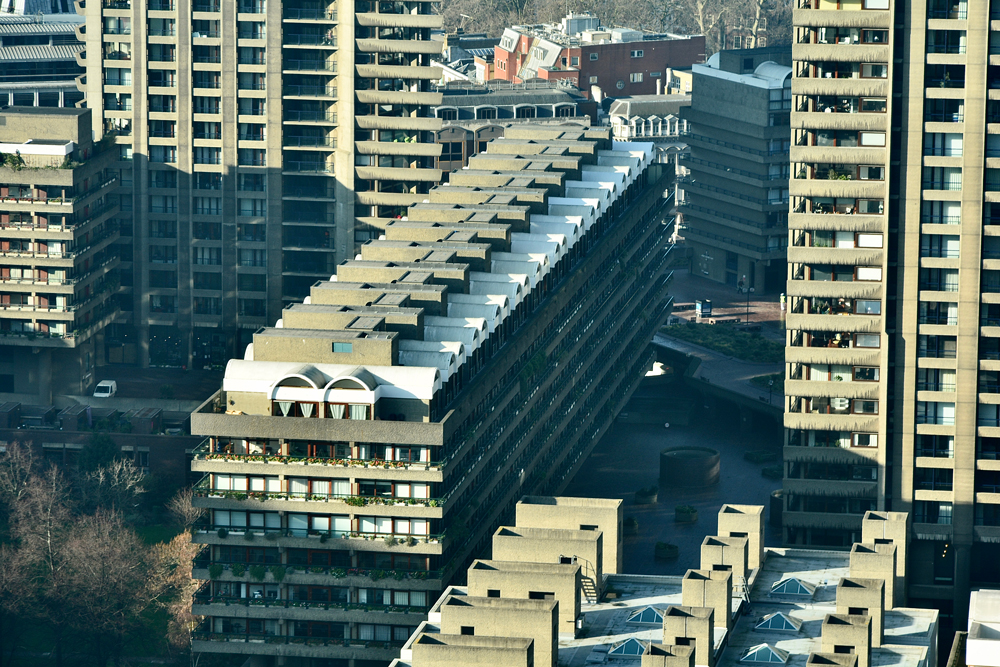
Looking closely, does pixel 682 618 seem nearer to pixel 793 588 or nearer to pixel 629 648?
pixel 629 648

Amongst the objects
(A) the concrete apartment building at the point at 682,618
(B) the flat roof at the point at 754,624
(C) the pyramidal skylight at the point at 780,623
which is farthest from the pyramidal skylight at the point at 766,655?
(C) the pyramidal skylight at the point at 780,623

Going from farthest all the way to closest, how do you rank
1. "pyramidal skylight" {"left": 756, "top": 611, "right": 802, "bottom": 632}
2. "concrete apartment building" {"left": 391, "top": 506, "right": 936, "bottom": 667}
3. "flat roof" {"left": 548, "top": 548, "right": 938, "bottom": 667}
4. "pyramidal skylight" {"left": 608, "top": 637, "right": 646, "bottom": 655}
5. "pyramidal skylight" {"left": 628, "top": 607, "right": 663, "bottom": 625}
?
"pyramidal skylight" {"left": 628, "top": 607, "right": 663, "bottom": 625} < "pyramidal skylight" {"left": 756, "top": 611, "right": 802, "bottom": 632} < "flat roof" {"left": 548, "top": 548, "right": 938, "bottom": 667} < "pyramidal skylight" {"left": 608, "top": 637, "right": 646, "bottom": 655} < "concrete apartment building" {"left": 391, "top": 506, "right": 936, "bottom": 667}

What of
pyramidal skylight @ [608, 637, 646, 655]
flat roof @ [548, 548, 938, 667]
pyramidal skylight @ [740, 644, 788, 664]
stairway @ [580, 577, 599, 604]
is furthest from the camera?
stairway @ [580, 577, 599, 604]

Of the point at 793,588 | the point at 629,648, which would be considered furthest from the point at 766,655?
the point at 793,588

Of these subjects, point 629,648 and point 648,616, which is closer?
point 629,648

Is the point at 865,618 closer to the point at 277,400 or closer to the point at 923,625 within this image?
the point at 923,625

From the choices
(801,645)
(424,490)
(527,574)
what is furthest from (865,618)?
(424,490)

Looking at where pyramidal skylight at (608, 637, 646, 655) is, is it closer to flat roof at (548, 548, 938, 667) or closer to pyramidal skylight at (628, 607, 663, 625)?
flat roof at (548, 548, 938, 667)

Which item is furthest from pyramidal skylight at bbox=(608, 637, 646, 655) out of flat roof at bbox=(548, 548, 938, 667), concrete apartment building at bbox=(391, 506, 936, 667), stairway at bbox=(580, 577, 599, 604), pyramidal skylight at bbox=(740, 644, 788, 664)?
stairway at bbox=(580, 577, 599, 604)
